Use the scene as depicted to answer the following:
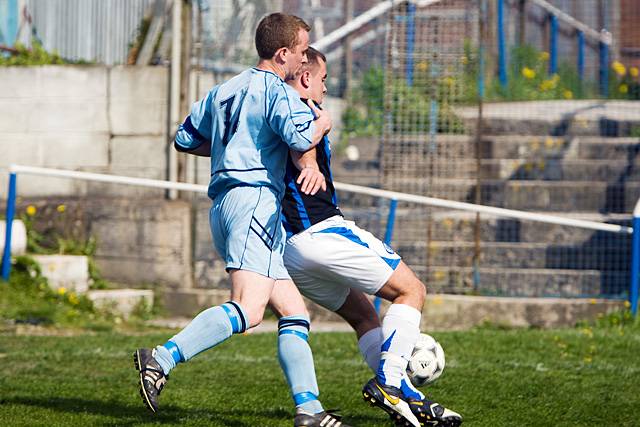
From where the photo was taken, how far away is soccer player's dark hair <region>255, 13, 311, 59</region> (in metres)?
5.34

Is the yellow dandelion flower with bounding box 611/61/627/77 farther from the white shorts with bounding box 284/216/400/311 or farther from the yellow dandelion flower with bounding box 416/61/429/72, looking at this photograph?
the white shorts with bounding box 284/216/400/311

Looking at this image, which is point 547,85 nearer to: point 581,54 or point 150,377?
point 581,54

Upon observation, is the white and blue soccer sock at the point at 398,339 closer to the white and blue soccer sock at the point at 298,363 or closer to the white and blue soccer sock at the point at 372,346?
the white and blue soccer sock at the point at 372,346

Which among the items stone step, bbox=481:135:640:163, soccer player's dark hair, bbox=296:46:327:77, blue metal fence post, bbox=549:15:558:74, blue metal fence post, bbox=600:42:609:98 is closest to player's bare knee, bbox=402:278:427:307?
soccer player's dark hair, bbox=296:46:327:77

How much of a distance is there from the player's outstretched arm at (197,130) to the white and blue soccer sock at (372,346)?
4.10 feet

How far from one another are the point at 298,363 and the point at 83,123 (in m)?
7.94

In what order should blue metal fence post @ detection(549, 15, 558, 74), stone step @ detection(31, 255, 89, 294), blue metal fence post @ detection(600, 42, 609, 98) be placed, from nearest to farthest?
stone step @ detection(31, 255, 89, 294) < blue metal fence post @ detection(600, 42, 609, 98) < blue metal fence post @ detection(549, 15, 558, 74)

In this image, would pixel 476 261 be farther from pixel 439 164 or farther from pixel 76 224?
pixel 76 224

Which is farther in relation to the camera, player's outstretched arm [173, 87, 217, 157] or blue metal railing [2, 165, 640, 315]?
blue metal railing [2, 165, 640, 315]

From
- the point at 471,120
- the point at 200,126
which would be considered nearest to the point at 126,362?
the point at 200,126

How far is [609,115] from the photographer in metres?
14.0

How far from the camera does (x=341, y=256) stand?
18.0 ft

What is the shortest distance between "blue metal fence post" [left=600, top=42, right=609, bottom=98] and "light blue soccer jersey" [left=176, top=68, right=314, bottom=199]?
10.4 m

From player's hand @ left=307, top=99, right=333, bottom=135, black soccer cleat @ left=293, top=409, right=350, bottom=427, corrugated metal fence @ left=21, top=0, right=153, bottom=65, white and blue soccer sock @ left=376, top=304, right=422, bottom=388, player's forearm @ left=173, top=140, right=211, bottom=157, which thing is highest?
corrugated metal fence @ left=21, top=0, right=153, bottom=65
